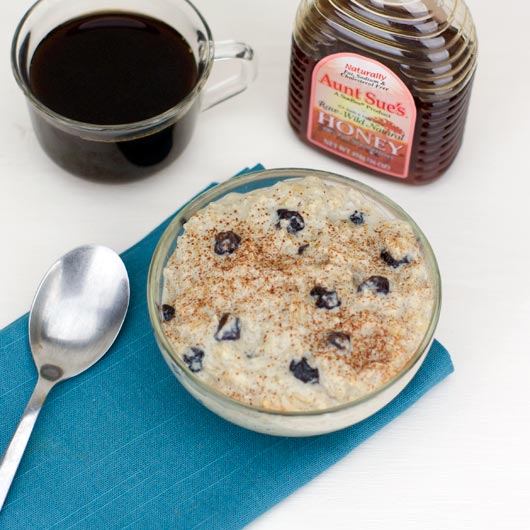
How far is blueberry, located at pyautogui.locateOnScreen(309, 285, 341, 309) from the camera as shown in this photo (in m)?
2.10

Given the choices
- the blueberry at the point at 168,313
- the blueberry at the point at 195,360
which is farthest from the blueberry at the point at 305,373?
the blueberry at the point at 168,313

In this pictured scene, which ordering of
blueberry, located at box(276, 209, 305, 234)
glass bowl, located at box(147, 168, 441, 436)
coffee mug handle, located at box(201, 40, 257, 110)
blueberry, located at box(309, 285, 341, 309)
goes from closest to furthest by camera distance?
glass bowl, located at box(147, 168, 441, 436)
blueberry, located at box(309, 285, 341, 309)
blueberry, located at box(276, 209, 305, 234)
coffee mug handle, located at box(201, 40, 257, 110)

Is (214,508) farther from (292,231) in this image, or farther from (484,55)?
(484,55)

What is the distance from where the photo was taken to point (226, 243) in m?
2.19

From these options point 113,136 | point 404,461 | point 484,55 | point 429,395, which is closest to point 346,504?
point 404,461

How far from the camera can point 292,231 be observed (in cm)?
222

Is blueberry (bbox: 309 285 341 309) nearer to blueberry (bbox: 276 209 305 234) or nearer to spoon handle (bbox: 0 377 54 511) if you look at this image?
blueberry (bbox: 276 209 305 234)

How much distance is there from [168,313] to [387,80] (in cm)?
77

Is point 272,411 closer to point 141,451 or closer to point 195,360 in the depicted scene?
point 195,360

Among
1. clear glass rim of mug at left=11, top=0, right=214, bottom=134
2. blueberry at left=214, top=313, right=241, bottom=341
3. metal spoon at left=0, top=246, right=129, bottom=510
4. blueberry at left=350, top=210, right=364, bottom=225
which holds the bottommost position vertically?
metal spoon at left=0, top=246, right=129, bottom=510

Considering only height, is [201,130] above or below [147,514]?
above

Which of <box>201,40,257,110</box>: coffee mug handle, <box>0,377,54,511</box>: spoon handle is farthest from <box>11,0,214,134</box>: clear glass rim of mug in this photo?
<box>0,377,54,511</box>: spoon handle

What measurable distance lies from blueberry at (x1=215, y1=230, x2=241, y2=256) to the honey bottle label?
534 millimetres

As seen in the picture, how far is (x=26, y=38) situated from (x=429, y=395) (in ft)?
4.35
